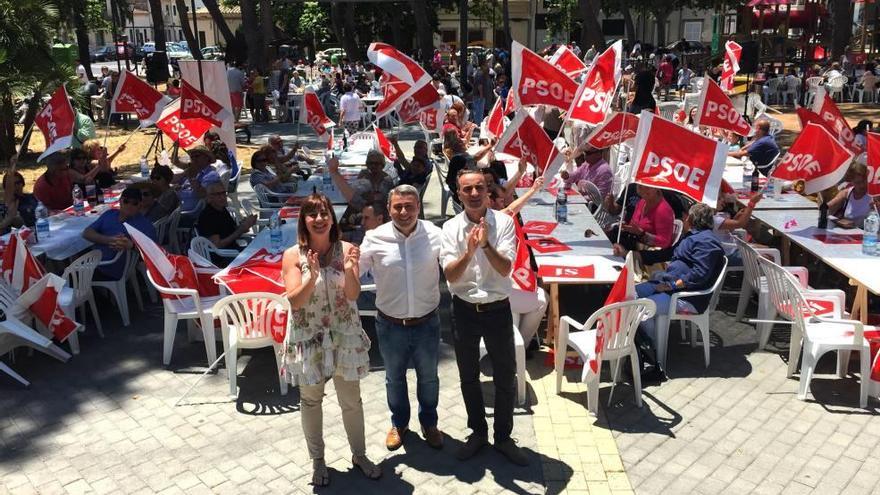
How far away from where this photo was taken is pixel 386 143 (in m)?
10.9

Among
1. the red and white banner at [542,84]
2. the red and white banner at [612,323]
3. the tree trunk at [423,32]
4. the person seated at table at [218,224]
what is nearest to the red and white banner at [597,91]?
the red and white banner at [542,84]

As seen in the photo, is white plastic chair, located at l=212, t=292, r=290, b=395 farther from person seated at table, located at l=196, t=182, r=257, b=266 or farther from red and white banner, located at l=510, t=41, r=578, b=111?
red and white banner, located at l=510, t=41, r=578, b=111

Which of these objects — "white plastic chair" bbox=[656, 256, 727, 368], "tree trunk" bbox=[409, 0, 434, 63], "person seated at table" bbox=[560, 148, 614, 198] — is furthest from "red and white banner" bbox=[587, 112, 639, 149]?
"tree trunk" bbox=[409, 0, 434, 63]

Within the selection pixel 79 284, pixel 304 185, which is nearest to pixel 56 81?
pixel 304 185

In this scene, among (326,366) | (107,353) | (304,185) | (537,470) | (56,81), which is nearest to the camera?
(326,366)

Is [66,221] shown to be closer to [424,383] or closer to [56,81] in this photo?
[424,383]

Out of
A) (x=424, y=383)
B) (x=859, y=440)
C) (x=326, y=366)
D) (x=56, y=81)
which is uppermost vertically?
(x=56, y=81)

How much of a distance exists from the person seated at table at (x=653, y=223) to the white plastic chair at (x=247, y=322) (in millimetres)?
3213

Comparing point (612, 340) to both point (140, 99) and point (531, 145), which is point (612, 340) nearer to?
point (531, 145)

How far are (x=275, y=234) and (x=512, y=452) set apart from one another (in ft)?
11.5

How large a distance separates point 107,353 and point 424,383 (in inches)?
136

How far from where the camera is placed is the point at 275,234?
7.49m

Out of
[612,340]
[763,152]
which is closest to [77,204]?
[612,340]

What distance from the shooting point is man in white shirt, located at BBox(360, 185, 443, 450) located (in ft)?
14.9
